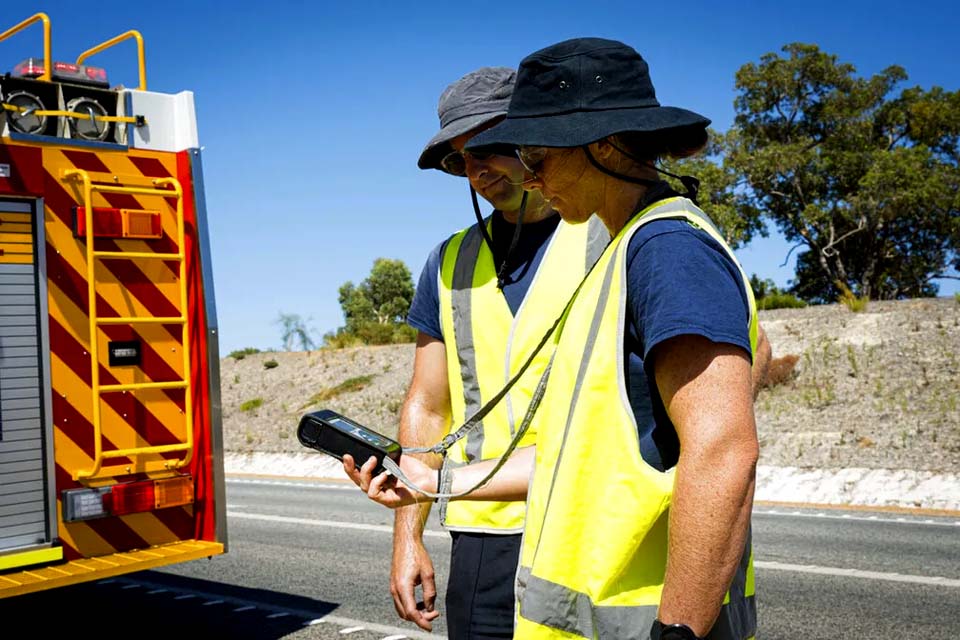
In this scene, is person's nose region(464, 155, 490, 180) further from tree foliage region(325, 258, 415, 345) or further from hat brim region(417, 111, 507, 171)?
tree foliage region(325, 258, 415, 345)

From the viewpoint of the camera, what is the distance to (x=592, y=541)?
1.89 metres

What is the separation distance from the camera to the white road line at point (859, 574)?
8.12 metres

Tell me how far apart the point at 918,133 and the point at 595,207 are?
119 ft

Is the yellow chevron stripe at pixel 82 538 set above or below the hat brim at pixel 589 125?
below

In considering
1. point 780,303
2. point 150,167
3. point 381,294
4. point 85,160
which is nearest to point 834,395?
point 780,303

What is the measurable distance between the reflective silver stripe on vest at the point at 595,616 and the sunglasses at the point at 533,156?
814 millimetres

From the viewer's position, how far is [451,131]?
3.33m

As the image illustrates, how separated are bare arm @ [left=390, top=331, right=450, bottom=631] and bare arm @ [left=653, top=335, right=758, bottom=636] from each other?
1.46 m

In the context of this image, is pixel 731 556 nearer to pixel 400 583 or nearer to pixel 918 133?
pixel 400 583

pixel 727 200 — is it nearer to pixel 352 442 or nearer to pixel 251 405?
pixel 251 405

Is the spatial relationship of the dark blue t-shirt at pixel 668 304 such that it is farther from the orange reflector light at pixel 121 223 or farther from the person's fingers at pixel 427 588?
the orange reflector light at pixel 121 223

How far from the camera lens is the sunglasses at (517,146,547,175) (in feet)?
7.09

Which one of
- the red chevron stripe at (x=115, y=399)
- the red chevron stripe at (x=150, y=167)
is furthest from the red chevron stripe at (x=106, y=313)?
the red chevron stripe at (x=150, y=167)

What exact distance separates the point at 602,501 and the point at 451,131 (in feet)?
5.71
